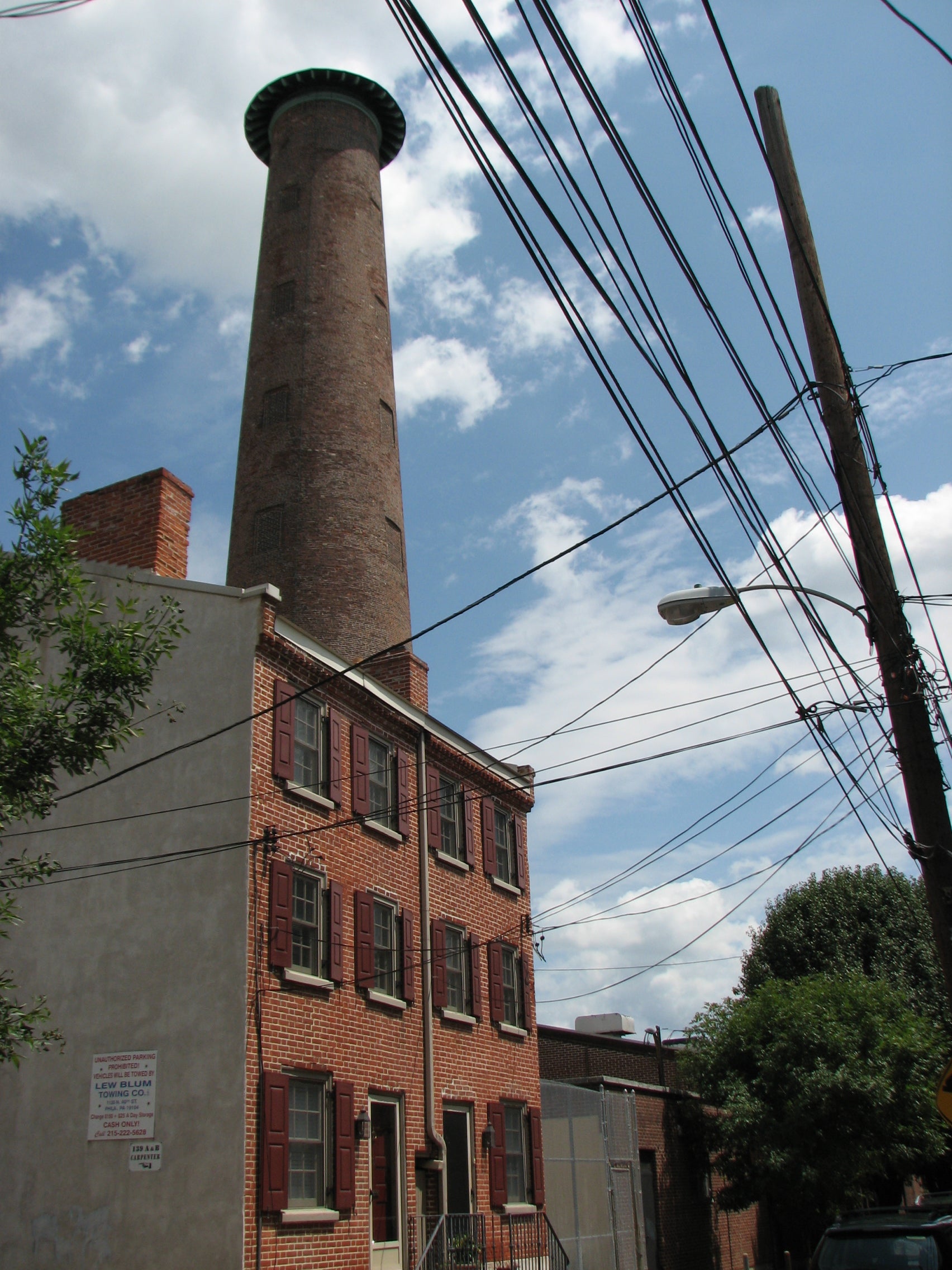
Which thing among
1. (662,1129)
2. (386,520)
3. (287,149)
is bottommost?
(662,1129)

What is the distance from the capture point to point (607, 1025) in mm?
31266

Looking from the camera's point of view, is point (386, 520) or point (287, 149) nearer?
point (386, 520)

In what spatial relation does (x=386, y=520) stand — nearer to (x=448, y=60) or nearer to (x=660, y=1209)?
→ (x=660, y=1209)

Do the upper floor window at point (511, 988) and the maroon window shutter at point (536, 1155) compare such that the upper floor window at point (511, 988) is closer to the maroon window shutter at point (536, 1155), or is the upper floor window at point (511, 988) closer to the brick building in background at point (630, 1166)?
the maroon window shutter at point (536, 1155)

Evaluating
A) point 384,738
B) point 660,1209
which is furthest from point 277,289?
point 660,1209

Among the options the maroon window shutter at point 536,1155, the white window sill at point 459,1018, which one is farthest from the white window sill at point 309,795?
the maroon window shutter at point 536,1155

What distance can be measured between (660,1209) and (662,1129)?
5.14 ft

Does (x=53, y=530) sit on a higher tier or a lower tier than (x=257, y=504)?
lower

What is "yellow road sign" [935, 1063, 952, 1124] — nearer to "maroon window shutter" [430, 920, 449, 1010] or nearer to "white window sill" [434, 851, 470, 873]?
"maroon window shutter" [430, 920, 449, 1010]

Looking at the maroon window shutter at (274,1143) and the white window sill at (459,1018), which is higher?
the white window sill at (459,1018)

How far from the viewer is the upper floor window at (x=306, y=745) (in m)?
15.9

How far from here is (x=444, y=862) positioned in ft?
64.4

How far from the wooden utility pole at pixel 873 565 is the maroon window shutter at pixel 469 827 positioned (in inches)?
463

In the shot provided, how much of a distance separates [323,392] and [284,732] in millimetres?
13758
